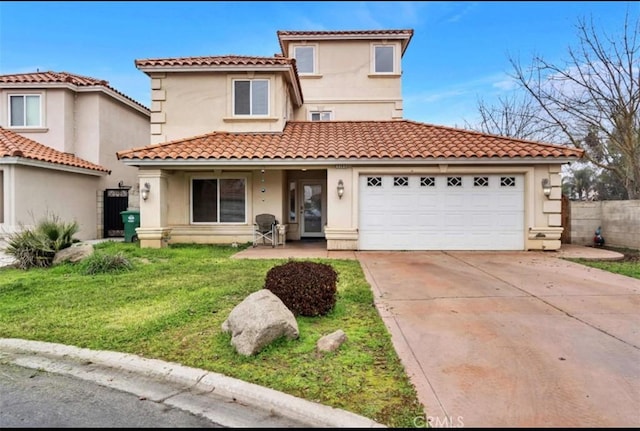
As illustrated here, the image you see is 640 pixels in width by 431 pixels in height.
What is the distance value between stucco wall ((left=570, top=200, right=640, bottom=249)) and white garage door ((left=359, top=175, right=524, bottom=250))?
3.64 metres

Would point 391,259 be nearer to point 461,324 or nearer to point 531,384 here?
point 461,324

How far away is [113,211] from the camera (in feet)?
56.9

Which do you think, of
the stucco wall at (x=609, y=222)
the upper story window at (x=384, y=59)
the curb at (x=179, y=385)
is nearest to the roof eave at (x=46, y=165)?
the curb at (x=179, y=385)

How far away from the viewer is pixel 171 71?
14031 millimetres

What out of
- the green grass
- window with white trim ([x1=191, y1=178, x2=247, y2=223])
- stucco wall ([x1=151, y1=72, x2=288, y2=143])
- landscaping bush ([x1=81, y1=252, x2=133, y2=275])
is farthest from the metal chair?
landscaping bush ([x1=81, y1=252, x2=133, y2=275])

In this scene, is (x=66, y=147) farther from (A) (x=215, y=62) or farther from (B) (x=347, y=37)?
(B) (x=347, y=37)

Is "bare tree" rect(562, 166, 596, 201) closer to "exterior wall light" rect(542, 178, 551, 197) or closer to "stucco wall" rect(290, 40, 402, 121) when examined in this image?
"stucco wall" rect(290, 40, 402, 121)

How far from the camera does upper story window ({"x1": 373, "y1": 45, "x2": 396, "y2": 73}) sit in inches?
709

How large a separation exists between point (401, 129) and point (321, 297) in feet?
35.2

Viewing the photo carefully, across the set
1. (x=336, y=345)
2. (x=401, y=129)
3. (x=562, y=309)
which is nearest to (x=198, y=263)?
(x=336, y=345)

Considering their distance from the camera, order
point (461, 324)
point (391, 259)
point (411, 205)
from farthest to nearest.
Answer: point (411, 205)
point (391, 259)
point (461, 324)

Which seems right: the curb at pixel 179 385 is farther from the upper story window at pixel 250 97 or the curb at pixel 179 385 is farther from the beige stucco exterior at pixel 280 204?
the upper story window at pixel 250 97

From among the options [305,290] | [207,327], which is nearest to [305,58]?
[305,290]

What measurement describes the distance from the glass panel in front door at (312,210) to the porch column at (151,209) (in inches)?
216
